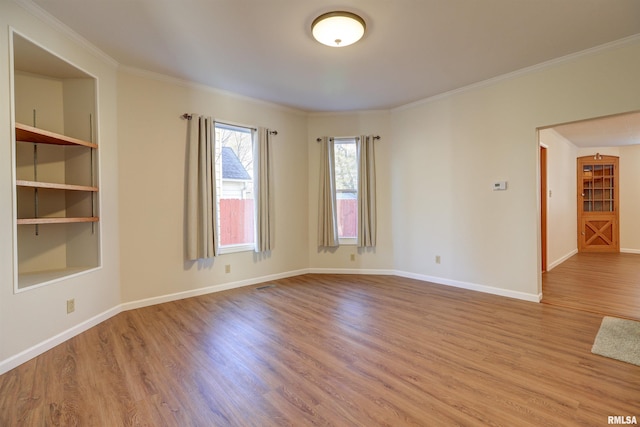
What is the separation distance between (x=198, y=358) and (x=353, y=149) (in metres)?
3.95

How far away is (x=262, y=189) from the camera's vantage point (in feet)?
14.9

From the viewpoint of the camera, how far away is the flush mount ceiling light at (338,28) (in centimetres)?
246

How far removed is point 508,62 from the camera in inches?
133

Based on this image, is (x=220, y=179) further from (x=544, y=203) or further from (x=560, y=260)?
(x=560, y=260)

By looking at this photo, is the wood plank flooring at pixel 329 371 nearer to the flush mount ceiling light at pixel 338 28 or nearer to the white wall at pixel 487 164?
the white wall at pixel 487 164

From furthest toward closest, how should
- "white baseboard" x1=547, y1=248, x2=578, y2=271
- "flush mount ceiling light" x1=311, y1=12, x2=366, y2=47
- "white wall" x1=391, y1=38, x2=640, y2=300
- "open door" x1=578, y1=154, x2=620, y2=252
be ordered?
"open door" x1=578, y1=154, x2=620, y2=252 → "white baseboard" x1=547, y1=248, x2=578, y2=271 → "white wall" x1=391, y1=38, x2=640, y2=300 → "flush mount ceiling light" x1=311, y1=12, x2=366, y2=47

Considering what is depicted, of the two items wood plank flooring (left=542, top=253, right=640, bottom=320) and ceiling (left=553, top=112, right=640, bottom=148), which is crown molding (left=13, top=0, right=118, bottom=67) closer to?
wood plank flooring (left=542, top=253, right=640, bottom=320)

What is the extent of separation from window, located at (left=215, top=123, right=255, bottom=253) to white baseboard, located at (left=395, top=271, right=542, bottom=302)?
258 centimetres

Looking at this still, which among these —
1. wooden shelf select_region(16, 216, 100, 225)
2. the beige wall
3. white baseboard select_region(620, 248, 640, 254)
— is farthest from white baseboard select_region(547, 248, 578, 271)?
wooden shelf select_region(16, 216, 100, 225)

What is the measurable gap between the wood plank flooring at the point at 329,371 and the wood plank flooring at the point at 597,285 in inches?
15.4

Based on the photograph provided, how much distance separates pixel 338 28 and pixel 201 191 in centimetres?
249

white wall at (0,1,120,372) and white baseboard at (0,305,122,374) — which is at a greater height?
white wall at (0,1,120,372)

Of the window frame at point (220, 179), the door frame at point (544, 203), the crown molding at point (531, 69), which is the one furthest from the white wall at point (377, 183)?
the door frame at point (544, 203)

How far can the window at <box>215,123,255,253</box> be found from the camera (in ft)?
14.1
